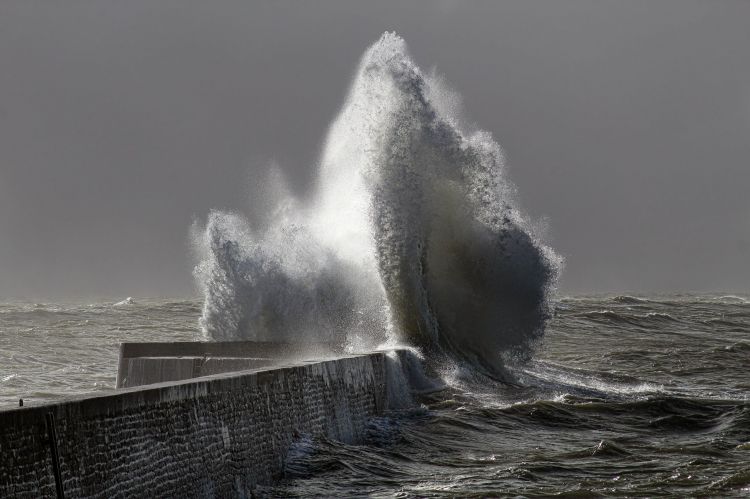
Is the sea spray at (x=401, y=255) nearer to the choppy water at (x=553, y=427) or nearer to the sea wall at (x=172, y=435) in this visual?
the choppy water at (x=553, y=427)

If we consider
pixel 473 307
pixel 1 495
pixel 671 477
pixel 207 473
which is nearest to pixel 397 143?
pixel 473 307

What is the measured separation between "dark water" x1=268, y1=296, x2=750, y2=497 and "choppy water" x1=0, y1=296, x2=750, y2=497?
0.02 m

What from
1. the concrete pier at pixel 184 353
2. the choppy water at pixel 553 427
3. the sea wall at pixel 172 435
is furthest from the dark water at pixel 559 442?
the concrete pier at pixel 184 353

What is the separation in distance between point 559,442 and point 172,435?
4775mm

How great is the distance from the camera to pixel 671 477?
24.3 feet

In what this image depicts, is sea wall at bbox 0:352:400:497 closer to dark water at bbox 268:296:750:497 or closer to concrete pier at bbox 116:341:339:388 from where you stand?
dark water at bbox 268:296:750:497

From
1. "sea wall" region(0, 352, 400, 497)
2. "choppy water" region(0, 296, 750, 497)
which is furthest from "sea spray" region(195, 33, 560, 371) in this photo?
"sea wall" region(0, 352, 400, 497)

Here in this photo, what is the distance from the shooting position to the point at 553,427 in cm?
1042

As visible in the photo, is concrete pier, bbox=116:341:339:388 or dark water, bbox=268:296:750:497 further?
concrete pier, bbox=116:341:339:388

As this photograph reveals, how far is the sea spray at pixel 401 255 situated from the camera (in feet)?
49.1

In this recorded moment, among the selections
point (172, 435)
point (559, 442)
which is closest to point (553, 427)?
point (559, 442)

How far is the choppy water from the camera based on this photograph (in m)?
7.12

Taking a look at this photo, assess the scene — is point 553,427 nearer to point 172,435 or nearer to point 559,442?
point 559,442

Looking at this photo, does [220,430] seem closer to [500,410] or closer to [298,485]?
[298,485]
